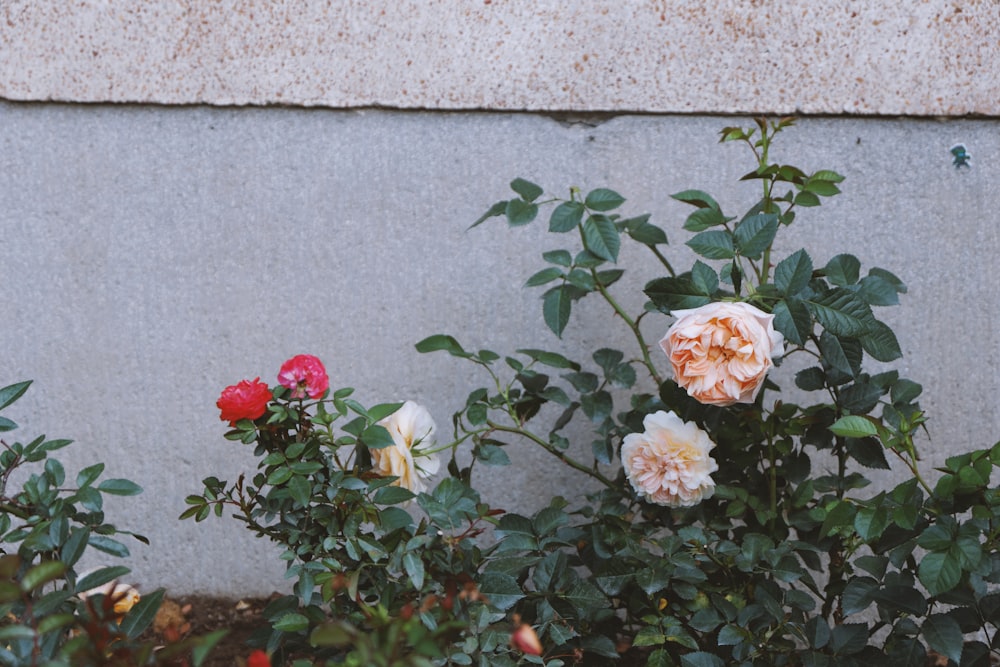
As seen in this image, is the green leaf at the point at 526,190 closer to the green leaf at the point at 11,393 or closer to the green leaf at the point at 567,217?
the green leaf at the point at 567,217

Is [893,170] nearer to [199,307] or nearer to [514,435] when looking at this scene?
[514,435]

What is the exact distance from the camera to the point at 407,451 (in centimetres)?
135

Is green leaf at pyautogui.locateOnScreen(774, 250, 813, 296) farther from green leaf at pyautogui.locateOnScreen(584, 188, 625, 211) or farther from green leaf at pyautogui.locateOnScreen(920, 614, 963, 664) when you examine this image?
green leaf at pyautogui.locateOnScreen(920, 614, 963, 664)

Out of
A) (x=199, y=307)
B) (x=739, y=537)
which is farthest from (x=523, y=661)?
(x=199, y=307)

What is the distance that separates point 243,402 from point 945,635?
107 centimetres

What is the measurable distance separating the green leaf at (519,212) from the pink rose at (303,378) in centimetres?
41

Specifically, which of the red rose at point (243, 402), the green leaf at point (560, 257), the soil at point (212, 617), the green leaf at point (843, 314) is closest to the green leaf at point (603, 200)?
the green leaf at point (560, 257)

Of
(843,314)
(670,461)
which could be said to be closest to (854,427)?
(843,314)

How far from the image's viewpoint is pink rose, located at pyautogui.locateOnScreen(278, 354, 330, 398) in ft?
4.08

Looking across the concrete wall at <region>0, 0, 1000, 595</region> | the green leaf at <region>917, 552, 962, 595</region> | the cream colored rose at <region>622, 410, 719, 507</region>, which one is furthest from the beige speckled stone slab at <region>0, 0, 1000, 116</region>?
the green leaf at <region>917, 552, 962, 595</region>

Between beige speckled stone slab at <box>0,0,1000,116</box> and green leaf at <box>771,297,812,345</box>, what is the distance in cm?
58

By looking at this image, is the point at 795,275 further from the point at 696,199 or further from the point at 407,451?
the point at 407,451

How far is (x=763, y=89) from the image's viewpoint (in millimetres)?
1678

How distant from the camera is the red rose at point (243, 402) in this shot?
3.94 ft
